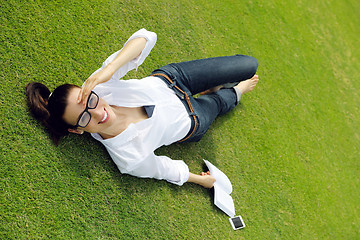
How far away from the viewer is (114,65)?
6.90 feet

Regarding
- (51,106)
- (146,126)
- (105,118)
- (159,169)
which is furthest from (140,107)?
(51,106)

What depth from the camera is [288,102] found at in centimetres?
429

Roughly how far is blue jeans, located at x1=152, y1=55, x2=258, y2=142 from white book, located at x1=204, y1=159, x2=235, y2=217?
0.38 m

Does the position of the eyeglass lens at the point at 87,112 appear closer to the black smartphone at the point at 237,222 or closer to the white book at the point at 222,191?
the white book at the point at 222,191

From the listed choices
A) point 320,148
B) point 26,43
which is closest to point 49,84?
point 26,43

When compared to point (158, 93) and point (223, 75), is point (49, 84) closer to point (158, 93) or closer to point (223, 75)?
point (158, 93)

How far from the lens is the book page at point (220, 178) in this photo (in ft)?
9.72

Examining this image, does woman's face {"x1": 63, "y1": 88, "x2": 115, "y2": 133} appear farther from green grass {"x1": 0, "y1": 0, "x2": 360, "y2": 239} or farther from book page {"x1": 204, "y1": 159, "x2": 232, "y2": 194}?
book page {"x1": 204, "y1": 159, "x2": 232, "y2": 194}

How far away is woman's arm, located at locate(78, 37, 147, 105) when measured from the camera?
197cm

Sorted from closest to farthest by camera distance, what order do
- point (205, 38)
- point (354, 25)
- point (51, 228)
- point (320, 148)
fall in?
1. point (51, 228)
2. point (205, 38)
3. point (320, 148)
4. point (354, 25)

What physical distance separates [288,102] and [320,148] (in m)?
0.81

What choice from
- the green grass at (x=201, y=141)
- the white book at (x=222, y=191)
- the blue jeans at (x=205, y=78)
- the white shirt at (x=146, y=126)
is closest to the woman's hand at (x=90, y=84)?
the white shirt at (x=146, y=126)

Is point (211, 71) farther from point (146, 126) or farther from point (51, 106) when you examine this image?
point (51, 106)

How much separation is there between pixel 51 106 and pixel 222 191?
184cm
